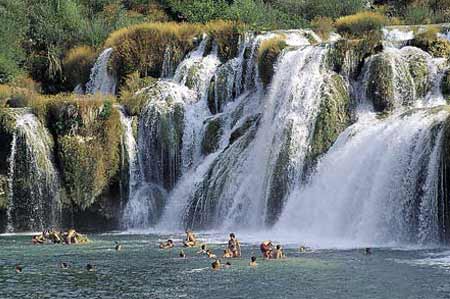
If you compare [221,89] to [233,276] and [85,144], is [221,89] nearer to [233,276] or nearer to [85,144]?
[85,144]

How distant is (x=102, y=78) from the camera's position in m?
46.7

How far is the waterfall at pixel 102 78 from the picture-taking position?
46.2m

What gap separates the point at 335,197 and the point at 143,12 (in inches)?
1304

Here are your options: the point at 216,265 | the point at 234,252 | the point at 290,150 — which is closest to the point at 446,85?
the point at 290,150

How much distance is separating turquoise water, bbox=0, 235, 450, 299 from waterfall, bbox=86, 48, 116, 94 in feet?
63.0

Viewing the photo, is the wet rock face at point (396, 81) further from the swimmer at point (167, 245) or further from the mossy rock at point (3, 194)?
the mossy rock at point (3, 194)

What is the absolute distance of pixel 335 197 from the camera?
31.0 m

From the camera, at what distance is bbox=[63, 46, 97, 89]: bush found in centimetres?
4791

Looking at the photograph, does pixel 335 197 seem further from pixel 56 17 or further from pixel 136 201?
pixel 56 17

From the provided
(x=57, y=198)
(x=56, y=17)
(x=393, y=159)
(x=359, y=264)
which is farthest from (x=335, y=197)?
(x=56, y=17)

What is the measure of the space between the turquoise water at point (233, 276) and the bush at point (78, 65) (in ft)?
69.6

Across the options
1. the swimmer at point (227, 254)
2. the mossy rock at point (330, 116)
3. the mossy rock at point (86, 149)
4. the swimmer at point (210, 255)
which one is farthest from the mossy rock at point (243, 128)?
the swimmer at point (227, 254)

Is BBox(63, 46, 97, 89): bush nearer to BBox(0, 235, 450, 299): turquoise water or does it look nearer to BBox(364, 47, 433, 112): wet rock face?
BBox(364, 47, 433, 112): wet rock face

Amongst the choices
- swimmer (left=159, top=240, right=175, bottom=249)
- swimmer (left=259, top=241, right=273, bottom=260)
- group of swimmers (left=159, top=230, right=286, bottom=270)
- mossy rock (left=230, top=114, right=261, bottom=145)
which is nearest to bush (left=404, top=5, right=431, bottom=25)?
mossy rock (left=230, top=114, right=261, bottom=145)
